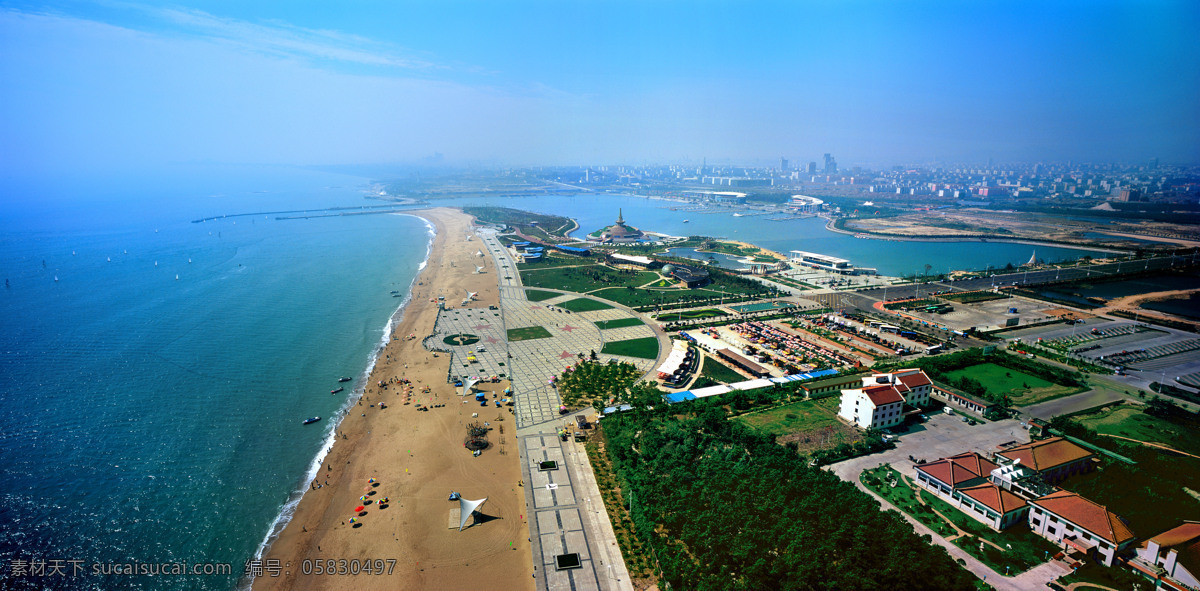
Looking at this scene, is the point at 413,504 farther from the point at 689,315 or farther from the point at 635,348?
the point at 689,315

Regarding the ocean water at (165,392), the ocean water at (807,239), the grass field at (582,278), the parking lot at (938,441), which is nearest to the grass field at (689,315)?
the grass field at (582,278)

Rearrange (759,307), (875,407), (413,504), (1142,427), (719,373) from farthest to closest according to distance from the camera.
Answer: (759,307)
(719,373)
(1142,427)
(875,407)
(413,504)

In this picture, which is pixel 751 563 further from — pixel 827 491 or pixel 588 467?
pixel 588 467

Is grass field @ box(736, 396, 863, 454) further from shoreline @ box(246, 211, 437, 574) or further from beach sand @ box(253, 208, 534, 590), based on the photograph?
shoreline @ box(246, 211, 437, 574)

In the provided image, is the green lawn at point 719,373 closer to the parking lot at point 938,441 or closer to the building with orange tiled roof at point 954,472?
the parking lot at point 938,441

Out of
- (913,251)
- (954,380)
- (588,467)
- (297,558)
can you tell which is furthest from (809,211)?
(297,558)

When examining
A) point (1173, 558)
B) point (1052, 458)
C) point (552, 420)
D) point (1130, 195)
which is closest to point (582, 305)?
point (552, 420)

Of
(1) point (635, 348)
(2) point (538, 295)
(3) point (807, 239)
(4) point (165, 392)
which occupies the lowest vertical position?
(4) point (165, 392)
